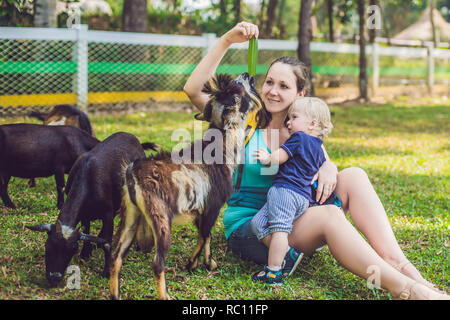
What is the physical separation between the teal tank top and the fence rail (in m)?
6.41

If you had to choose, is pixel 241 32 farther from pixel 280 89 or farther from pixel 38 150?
pixel 38 150

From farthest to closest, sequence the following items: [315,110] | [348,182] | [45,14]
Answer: [45,14]
[348,182]
[315,110]

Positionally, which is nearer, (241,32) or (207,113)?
(207,113)

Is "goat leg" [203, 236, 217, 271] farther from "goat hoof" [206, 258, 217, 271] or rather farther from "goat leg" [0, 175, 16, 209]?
"goat leg" [0, 175, 16, 209]

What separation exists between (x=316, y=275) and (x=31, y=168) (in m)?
2.59

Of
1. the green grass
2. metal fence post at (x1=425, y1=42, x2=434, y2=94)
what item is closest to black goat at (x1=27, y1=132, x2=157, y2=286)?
the green grass

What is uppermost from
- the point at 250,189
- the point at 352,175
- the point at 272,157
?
the point at 272,157

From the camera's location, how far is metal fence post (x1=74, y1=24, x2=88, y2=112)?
9.37 meters

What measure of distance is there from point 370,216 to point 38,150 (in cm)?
280

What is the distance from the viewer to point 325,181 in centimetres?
339

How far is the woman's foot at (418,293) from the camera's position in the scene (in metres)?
2.73

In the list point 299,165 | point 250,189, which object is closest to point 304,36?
point 250,189

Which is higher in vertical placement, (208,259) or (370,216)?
(370,216)

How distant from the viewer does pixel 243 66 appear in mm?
11844
